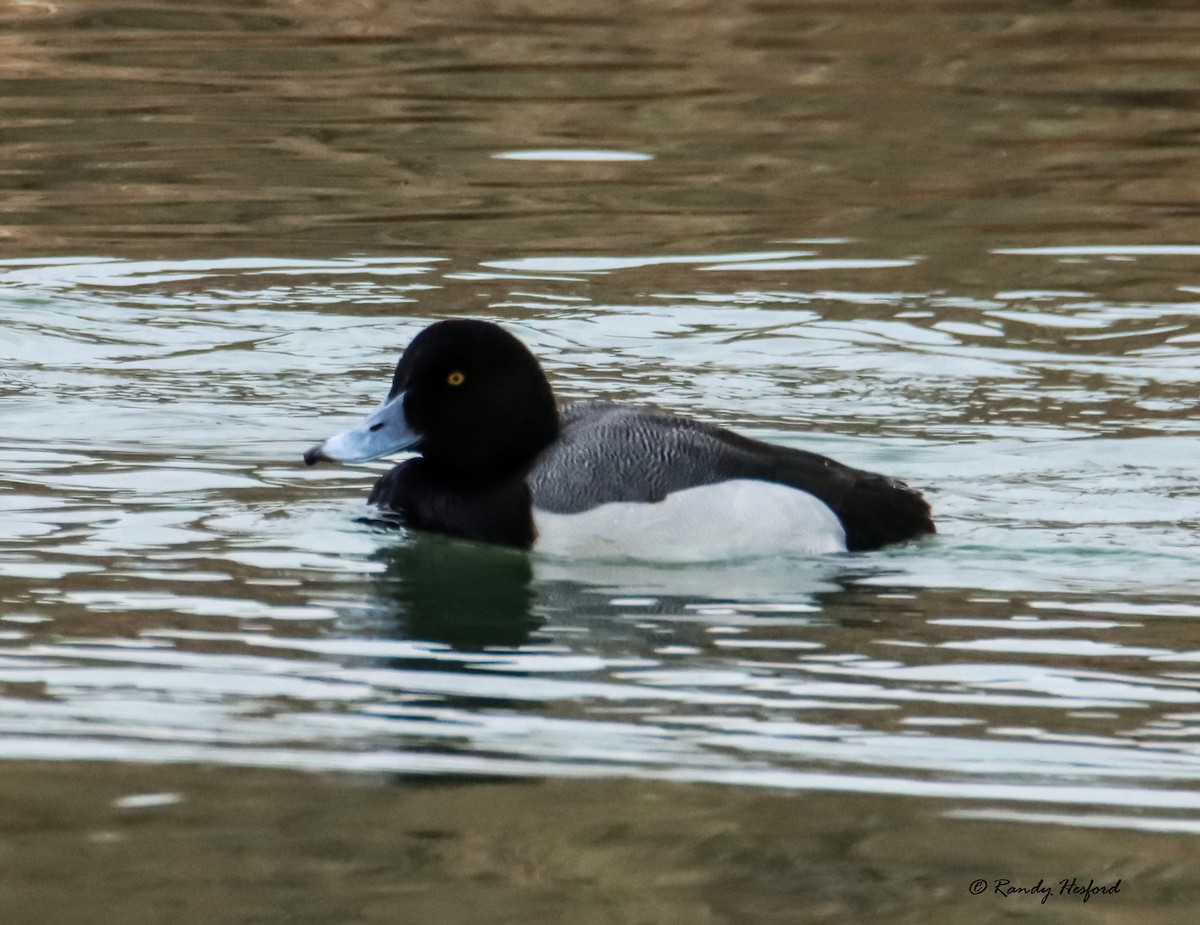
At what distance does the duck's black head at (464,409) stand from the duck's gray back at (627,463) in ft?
0.47

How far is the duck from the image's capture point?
8883 mm

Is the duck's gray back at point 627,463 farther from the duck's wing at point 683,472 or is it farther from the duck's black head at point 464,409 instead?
the duck's black head at point 464,409

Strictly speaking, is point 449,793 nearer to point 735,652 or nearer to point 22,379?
point 735,652

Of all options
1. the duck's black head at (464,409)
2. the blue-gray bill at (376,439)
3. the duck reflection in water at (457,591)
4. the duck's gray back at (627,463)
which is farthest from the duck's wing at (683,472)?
the blue-gray bill at (376,439)

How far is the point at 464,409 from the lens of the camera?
9211 mm

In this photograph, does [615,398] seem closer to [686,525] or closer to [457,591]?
[686,525]

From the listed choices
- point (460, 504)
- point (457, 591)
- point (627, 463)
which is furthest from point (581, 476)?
point (457, 591)

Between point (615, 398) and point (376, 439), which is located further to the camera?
point (615, 398)

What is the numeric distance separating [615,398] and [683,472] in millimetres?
3324

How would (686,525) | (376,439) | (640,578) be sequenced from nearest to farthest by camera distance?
(640,578) → (686,525) → (376,439)

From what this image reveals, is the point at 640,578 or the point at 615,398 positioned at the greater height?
the point at 615,398

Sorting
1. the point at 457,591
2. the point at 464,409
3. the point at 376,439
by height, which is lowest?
the point at 457,591

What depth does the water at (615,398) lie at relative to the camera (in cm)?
584

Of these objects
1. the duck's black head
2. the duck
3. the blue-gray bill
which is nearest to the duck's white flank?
the duck
